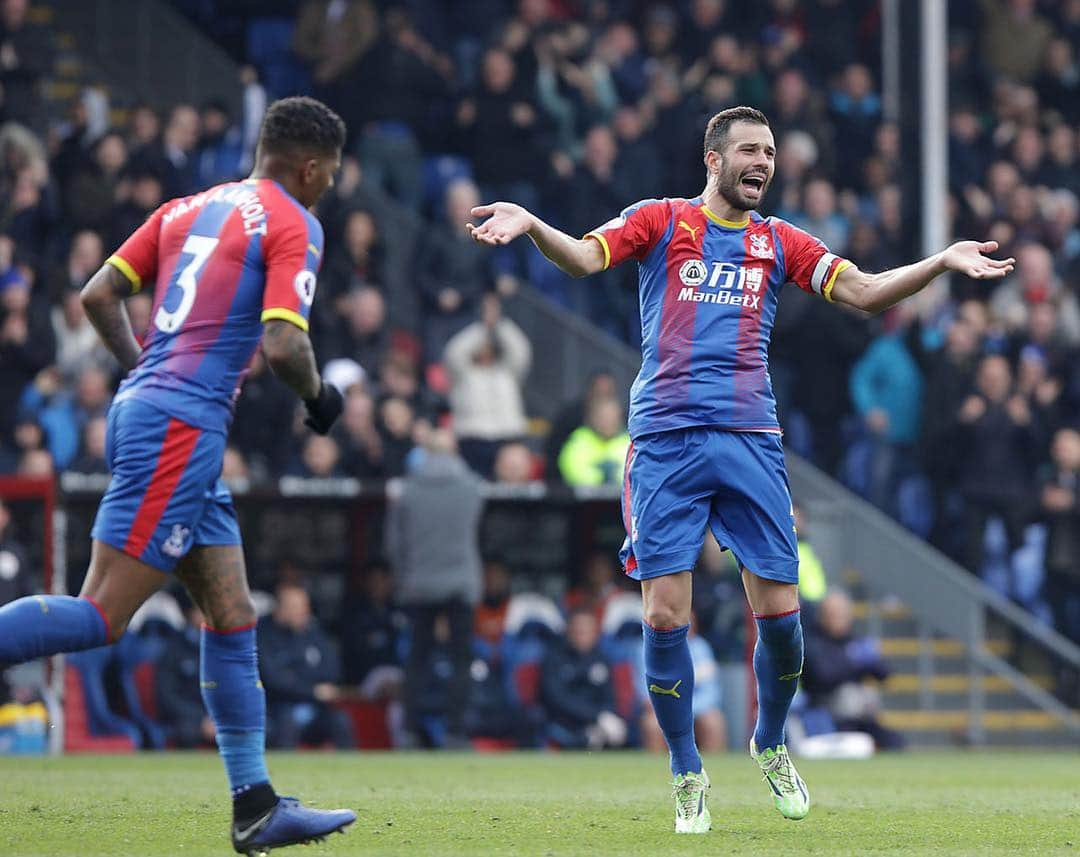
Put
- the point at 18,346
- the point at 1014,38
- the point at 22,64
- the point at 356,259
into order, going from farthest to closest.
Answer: the point at 1014,38, the point at 22,64, the point at 356,259, the point at 18,346

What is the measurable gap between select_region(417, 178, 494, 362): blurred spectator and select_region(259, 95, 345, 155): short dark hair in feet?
32.7

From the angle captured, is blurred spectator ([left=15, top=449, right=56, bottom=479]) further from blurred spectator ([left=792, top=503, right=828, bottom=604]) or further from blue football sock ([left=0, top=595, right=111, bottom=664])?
blue football sock ([left=0, top=595, right=111, bottom=664])

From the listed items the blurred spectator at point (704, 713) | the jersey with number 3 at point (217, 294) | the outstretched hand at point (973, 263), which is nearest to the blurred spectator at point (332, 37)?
the blurred spectator at point (704, 713)

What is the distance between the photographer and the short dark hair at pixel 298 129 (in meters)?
6.39

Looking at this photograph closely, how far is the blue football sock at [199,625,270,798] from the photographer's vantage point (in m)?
6.29

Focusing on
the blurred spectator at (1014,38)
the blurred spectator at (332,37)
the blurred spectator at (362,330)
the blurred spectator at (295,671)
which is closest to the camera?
the blurred spectator at (295,671)

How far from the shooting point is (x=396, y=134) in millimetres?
17984

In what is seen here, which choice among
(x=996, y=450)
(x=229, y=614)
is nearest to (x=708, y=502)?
(x=229, y=614)

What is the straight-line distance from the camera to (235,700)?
20.8ft

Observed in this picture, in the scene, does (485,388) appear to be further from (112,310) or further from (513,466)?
(112,310)

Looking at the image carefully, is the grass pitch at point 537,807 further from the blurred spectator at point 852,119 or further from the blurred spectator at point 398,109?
the blurred spectator at point 852,119

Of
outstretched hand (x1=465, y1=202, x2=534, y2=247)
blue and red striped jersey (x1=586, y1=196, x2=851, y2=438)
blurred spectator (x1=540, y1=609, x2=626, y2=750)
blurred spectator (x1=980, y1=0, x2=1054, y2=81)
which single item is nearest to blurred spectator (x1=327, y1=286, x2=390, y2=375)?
blurred spectator (x1=540, y1=609, x2=626, y2=750)

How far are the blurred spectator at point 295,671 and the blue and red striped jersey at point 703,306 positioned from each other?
23.6 feet

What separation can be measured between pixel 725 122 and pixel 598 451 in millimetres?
7757
